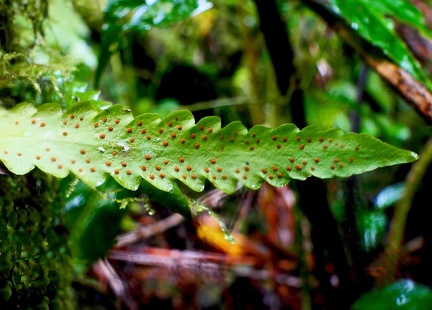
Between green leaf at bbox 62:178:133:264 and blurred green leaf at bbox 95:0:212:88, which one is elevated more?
blurred green leaf at bbox 95:0:212:88

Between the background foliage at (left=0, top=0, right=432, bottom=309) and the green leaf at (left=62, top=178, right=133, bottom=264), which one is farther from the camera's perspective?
the green leaf at (left=62, top=178, right=133, bottom=264)

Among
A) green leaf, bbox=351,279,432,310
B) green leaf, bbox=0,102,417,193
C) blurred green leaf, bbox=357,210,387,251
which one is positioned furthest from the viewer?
blurred green leaf, bbox=357,210,387,251

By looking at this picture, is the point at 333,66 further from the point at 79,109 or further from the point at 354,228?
the point at 79,109

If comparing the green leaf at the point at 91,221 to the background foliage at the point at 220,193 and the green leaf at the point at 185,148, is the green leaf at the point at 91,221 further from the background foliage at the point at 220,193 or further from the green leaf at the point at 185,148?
the green leaf at the point at 185,148

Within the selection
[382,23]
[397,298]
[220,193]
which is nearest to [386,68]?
[382,23]

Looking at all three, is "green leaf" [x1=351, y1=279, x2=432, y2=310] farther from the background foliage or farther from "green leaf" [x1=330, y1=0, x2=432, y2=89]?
"green leaf" [x1=330, y1=0, x2=432, y2=89]

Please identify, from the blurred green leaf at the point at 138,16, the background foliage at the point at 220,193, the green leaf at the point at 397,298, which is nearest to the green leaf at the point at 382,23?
the background foliage at the point at 220,193

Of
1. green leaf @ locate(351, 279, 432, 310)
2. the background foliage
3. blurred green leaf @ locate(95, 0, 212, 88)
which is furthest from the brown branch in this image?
green leaf @ locate(351, 279, 432, 310)

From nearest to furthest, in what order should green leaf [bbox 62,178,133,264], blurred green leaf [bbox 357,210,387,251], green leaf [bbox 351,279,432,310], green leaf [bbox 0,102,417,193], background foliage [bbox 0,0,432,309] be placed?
green leaf [bbox 0,102,417,193]
background foliage [bbox 0,0,432,309]
green leaf [bbox 62,178,133,264]
green leaf [bbox 351,279,432,310]
blurred green leaf [bbox 357,210,387,251]
